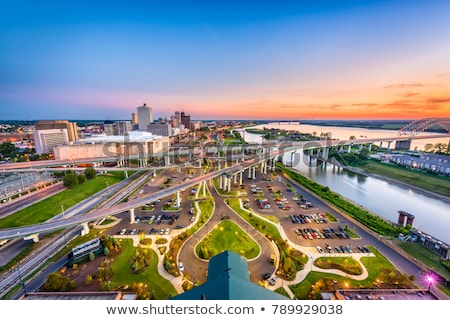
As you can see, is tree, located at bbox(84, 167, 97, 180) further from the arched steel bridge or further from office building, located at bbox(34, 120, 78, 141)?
the arched steel bridge

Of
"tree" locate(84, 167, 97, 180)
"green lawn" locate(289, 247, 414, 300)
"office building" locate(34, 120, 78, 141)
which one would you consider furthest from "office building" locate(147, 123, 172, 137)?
"green lawn" locate(289, 247, 414, 300)

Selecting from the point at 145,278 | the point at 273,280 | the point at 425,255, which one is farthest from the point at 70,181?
the point at 425,255

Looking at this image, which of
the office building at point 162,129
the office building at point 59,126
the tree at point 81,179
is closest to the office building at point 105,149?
the tree at point 81,179

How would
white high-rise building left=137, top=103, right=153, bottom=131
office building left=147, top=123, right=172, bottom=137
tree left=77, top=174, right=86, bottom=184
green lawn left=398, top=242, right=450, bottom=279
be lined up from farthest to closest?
white high-rise building left=137, top=103, right=153, bottom=131 < office building left=147, top=123, right=172, bottom=137 < tree left=77, top=174, right=86, bottom=184 < green lawn left=398, top=242, right=450, bottom=279

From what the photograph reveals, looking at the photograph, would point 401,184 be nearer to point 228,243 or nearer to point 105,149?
point 228,243

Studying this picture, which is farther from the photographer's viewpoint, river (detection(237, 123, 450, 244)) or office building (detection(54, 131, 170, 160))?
office building (detection(54, 131, 170, 160))

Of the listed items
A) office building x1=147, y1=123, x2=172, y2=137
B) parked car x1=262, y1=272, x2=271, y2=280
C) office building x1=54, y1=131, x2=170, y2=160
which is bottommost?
parked car x1=262, y1=272, x2=271, y2=280

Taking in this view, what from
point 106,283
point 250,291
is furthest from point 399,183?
point 106,283
